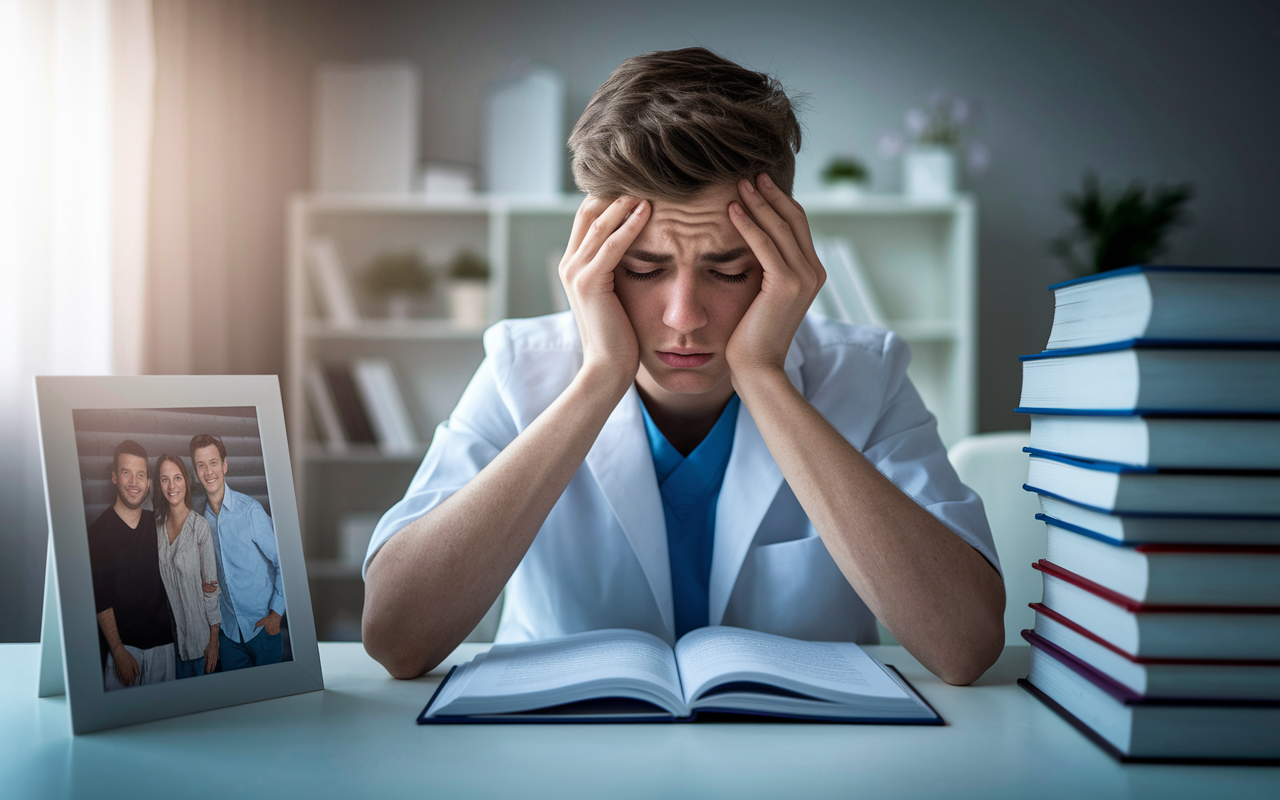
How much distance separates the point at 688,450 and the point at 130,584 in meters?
0.78

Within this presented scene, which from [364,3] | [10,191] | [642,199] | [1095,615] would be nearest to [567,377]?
Answer: [642,199]

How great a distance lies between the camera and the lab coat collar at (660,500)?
1.05m

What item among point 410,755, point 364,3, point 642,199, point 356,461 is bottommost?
point 356,461

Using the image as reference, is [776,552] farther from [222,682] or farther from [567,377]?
[222,682]

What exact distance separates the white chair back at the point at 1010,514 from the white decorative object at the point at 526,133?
2.01 meters

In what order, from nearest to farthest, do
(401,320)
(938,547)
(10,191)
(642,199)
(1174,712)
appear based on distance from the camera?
(1174,712)
(938,547)
(642,199)
(10,191)
(401,320)

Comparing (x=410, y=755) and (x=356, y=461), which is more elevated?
(x=410, y=755)

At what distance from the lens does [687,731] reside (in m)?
0.60

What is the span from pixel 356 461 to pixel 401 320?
1.86ft

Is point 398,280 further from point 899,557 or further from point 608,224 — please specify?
point 899,557

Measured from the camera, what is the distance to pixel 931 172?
9.23 feet

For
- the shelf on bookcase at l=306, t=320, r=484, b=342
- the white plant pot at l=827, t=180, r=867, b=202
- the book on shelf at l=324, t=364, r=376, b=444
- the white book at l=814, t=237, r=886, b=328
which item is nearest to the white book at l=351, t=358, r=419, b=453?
the book on shelf at l=324, t=364, r=376, b=444

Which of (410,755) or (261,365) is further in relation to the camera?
(261,365)

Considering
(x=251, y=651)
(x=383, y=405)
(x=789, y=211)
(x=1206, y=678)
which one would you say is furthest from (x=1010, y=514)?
(x=383, y=405)
